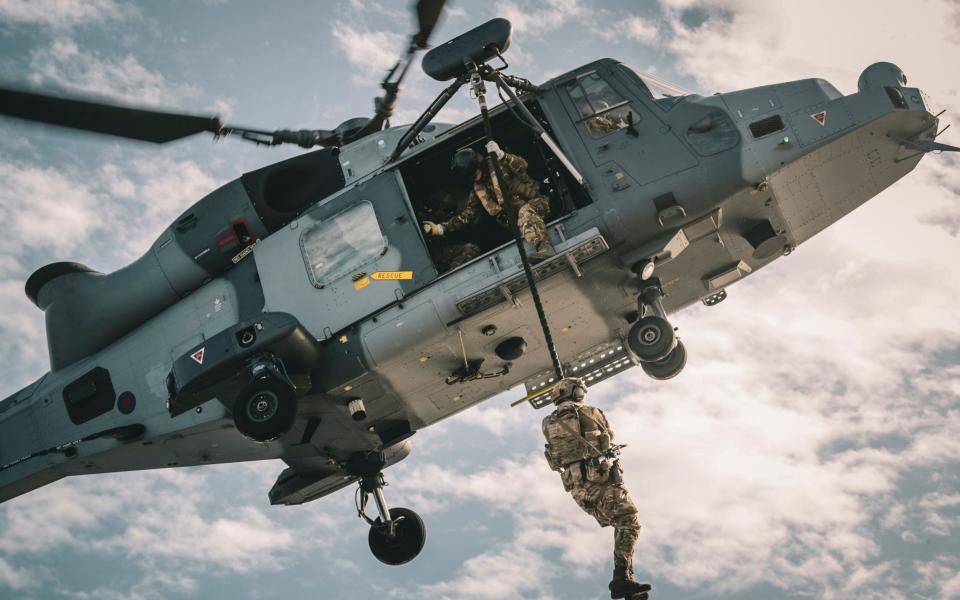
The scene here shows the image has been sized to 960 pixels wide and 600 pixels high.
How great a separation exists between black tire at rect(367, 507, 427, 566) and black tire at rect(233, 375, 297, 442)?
399cm

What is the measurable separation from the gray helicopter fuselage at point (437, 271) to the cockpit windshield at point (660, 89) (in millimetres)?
31

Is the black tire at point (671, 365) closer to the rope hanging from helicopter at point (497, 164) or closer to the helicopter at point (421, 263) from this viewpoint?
the helicopter at point (421, 263)

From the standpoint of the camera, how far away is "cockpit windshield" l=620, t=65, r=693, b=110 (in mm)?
11711

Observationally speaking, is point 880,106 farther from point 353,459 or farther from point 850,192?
point 353,459

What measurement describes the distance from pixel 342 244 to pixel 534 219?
2500 mm

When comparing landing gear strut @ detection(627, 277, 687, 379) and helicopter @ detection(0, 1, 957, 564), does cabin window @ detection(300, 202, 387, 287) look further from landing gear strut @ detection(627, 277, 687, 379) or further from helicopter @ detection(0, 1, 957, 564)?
landing gear strut @ detection(627, 277, 687, 379)

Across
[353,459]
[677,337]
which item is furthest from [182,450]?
[677,337]

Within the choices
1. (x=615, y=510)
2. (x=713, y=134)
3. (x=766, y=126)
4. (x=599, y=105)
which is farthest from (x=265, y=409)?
(x=766, y=126)

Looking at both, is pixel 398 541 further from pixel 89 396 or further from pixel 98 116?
pixel 98 116

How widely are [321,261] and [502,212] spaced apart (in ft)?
7.45

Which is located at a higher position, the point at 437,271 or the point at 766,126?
the point at 766,126

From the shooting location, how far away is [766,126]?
11.3m

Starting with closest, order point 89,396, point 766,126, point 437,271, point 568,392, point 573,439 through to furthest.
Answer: point 573,439
point 568,392
point 766,126
point 437,271
point 89,396

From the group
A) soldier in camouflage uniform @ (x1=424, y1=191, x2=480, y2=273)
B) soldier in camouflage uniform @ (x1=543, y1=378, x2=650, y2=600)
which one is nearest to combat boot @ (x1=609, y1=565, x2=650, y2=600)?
soldier in camouflage uniform @ (x1=543, y1=378, x2=650, y2=600)
